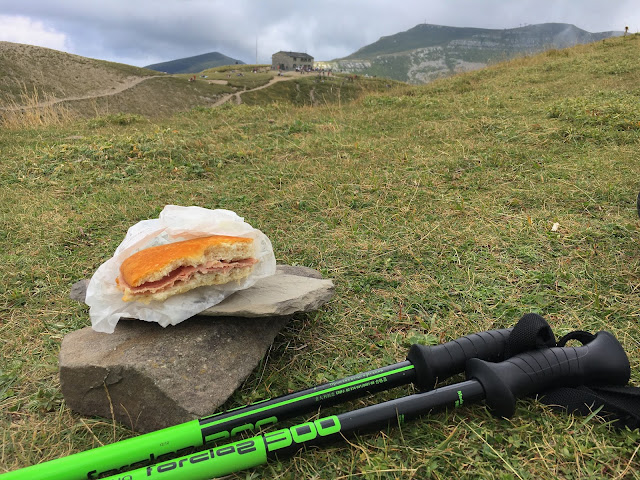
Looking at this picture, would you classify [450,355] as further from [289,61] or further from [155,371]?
[289,61]

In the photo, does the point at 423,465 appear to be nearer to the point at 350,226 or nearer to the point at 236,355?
the point at 236,355

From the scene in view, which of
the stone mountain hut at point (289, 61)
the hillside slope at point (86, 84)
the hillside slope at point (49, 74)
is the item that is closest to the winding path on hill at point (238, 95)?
the hillside slope at point (86, 84)

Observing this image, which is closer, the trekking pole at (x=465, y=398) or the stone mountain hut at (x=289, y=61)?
the trekking pole at (x=465, y=398)

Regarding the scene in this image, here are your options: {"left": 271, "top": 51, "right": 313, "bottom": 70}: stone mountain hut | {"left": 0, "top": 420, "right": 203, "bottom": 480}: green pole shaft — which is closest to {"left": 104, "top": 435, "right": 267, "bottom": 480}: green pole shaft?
{"left": 0, "top": 420, "right": 203, "bottom": 480}: green pole shaft

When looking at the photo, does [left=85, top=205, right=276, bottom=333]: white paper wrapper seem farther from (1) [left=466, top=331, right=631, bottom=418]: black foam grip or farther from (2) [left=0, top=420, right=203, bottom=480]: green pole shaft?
(1) [left=466, top=331, right=631, bottom=418]: black foam grip

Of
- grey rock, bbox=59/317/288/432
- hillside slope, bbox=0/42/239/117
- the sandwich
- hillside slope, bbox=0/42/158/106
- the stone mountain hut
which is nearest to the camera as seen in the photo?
grey rock, bbox=59/317/288/432

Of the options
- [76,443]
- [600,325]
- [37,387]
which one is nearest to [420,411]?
[600,325]

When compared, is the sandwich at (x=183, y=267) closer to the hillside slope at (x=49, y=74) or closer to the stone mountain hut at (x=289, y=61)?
the hillside slope at (x=49, y=74)
